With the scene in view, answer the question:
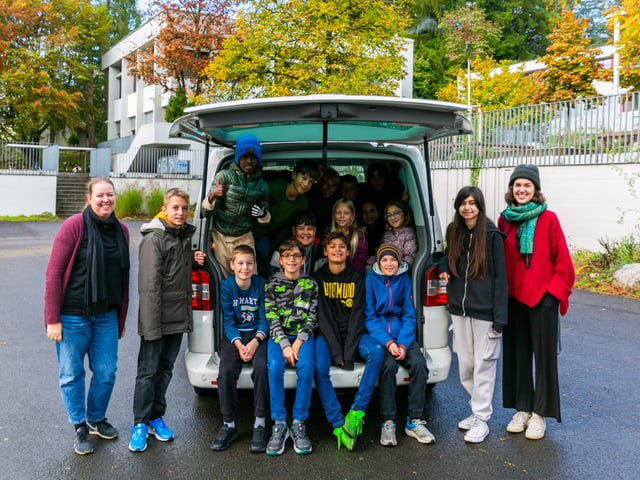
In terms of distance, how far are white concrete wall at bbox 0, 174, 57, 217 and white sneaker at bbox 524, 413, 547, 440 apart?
24079 mm

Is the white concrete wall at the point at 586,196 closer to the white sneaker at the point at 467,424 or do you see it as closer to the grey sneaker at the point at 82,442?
the white sneaker at the point at 467,424

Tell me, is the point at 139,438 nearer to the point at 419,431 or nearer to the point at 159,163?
the point at 419,431

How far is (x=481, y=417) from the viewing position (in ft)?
14.3

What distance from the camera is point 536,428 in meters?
4.33

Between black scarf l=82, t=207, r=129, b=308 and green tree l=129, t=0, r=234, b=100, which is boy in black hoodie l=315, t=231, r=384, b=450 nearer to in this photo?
black scarf l=82, t=207, r=129, b=308

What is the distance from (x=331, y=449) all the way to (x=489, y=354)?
1.24 metres

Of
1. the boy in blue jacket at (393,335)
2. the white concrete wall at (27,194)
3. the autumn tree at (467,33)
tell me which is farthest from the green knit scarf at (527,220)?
the autumn tree at (467,33)

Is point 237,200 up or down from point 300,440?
up

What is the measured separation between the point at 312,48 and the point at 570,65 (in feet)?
45.2

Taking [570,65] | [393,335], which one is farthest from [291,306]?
[570,65]

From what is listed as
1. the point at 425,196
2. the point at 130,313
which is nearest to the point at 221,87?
the point at 130,313

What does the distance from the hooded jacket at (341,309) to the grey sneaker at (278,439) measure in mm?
553

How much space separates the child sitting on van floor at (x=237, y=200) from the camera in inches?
181

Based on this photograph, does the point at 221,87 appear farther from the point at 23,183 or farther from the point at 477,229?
the point at 477,229
